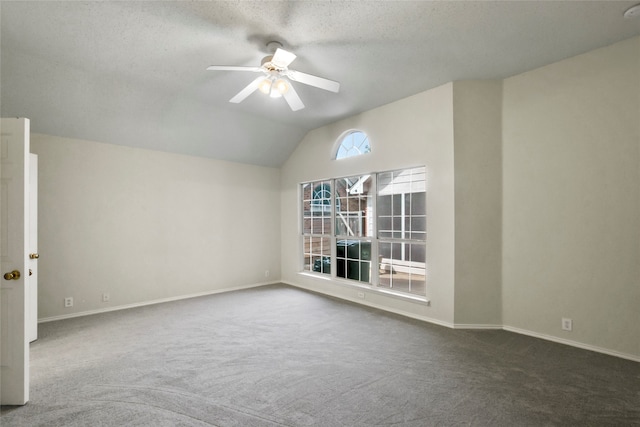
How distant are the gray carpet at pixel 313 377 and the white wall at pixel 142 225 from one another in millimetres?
760

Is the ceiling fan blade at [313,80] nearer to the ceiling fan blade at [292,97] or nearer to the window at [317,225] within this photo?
the ceiling fan blade at [292,97]

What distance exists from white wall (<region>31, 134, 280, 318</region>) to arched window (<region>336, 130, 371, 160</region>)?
1818 mm

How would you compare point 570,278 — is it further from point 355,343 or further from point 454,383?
point 355,343

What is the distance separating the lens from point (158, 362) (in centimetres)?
265

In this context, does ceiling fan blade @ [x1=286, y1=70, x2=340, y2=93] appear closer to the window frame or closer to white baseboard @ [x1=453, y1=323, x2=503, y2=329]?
the window frame

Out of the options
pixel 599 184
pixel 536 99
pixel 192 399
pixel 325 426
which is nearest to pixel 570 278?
pixel 599 184

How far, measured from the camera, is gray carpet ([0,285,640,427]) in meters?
1.92

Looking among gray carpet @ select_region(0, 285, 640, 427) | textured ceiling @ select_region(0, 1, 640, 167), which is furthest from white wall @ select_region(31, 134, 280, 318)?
gray carpet @ select_region(0, 285, 640, 427)

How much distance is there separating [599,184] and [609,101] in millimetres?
798

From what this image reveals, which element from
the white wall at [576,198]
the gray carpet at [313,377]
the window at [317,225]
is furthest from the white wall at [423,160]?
the white wall at [576,198]

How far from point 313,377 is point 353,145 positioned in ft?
11.6

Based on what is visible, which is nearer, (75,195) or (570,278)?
(570,278)

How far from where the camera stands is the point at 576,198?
2.96 m

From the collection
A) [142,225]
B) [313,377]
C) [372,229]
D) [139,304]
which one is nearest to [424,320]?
[372,229]
